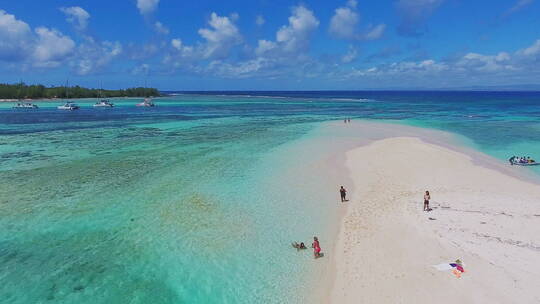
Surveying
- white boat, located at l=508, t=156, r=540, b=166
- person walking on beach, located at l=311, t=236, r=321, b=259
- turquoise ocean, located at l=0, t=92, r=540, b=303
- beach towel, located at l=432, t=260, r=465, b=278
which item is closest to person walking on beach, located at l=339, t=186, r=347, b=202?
turquoise ocean, located at l=0, t=92, r=540, b=303

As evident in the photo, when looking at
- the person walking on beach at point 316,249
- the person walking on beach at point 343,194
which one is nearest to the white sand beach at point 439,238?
the person walking on beach at point 343,194

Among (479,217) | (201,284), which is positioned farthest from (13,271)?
(479,217)

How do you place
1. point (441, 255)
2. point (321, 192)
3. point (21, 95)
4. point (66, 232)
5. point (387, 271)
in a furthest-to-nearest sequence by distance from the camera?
point (21, 95), point (321, 192), point (66, 232), point (441, 255), point (387, 271)

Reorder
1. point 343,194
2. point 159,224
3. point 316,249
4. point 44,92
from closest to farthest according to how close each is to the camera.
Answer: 1. point 316,249
2. point 159,224
3. point 343,194
4. point 44,92

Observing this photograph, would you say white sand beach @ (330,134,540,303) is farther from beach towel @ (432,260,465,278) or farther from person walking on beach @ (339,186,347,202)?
person walking on beach @ (339,186,347,202)

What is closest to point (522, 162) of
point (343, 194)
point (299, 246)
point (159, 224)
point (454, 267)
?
point (343, 194)

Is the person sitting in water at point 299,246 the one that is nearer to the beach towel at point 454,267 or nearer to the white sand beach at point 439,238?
the white sand beach at point 439,238

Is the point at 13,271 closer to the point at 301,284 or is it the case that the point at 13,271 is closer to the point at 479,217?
the point at 301,284

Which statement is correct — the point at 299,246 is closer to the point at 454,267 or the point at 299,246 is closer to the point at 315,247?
the point at 315,247
